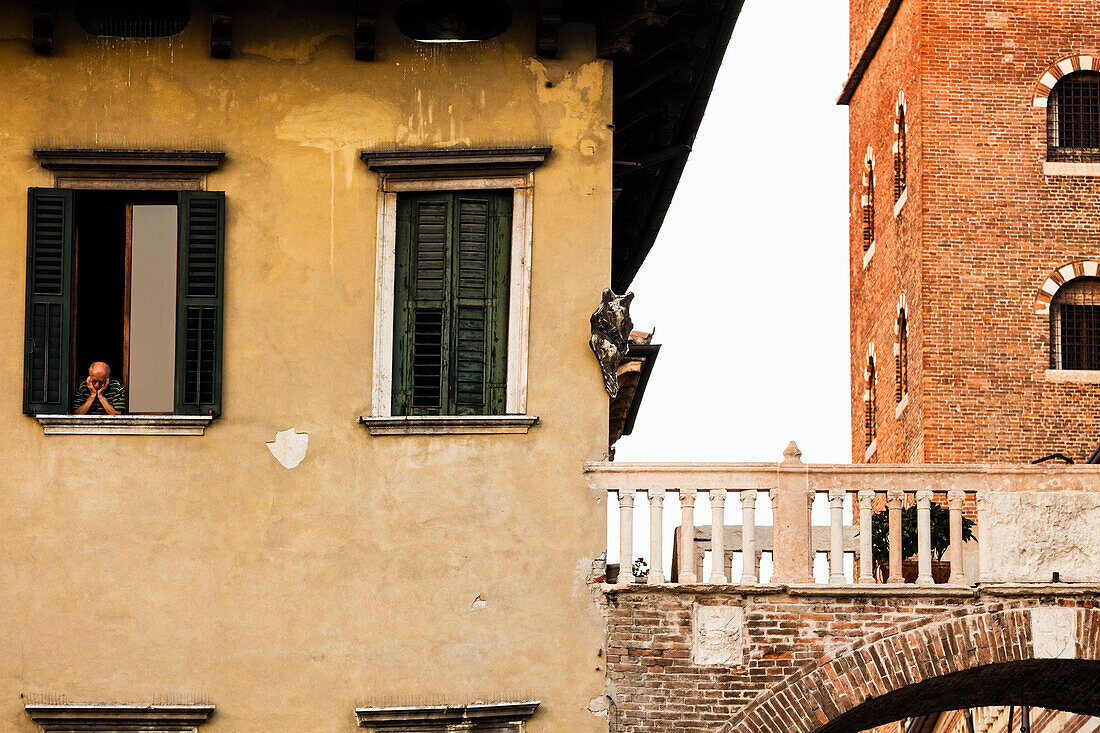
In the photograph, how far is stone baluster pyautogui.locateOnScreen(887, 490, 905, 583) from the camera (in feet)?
51.2

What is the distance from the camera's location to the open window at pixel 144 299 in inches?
624

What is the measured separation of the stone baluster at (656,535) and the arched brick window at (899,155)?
73.4 ft

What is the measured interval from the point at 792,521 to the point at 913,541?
221cm

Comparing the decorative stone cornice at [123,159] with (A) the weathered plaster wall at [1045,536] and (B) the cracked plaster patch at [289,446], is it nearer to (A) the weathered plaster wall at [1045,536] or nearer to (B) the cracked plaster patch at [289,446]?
(B) the cracked plaster patch at [289,446]

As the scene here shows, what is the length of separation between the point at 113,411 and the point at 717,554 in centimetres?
466

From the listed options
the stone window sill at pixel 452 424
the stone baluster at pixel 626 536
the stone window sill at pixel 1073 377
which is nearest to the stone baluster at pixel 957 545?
the stone baluster at pixel 626 536

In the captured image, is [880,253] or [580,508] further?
[880,253]

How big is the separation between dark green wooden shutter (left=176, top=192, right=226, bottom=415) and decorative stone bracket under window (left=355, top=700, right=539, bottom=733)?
8.69 ft

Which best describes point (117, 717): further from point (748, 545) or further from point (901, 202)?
point (901, 202)

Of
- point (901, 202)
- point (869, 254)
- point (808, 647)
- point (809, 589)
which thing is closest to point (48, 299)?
point (809, 589)

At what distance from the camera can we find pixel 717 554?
51.0 ft

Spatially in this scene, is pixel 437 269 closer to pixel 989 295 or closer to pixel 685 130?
pixel 685 130

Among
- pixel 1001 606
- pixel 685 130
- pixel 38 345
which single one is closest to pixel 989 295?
pixel 685 130

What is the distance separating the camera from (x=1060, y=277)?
34500mm
